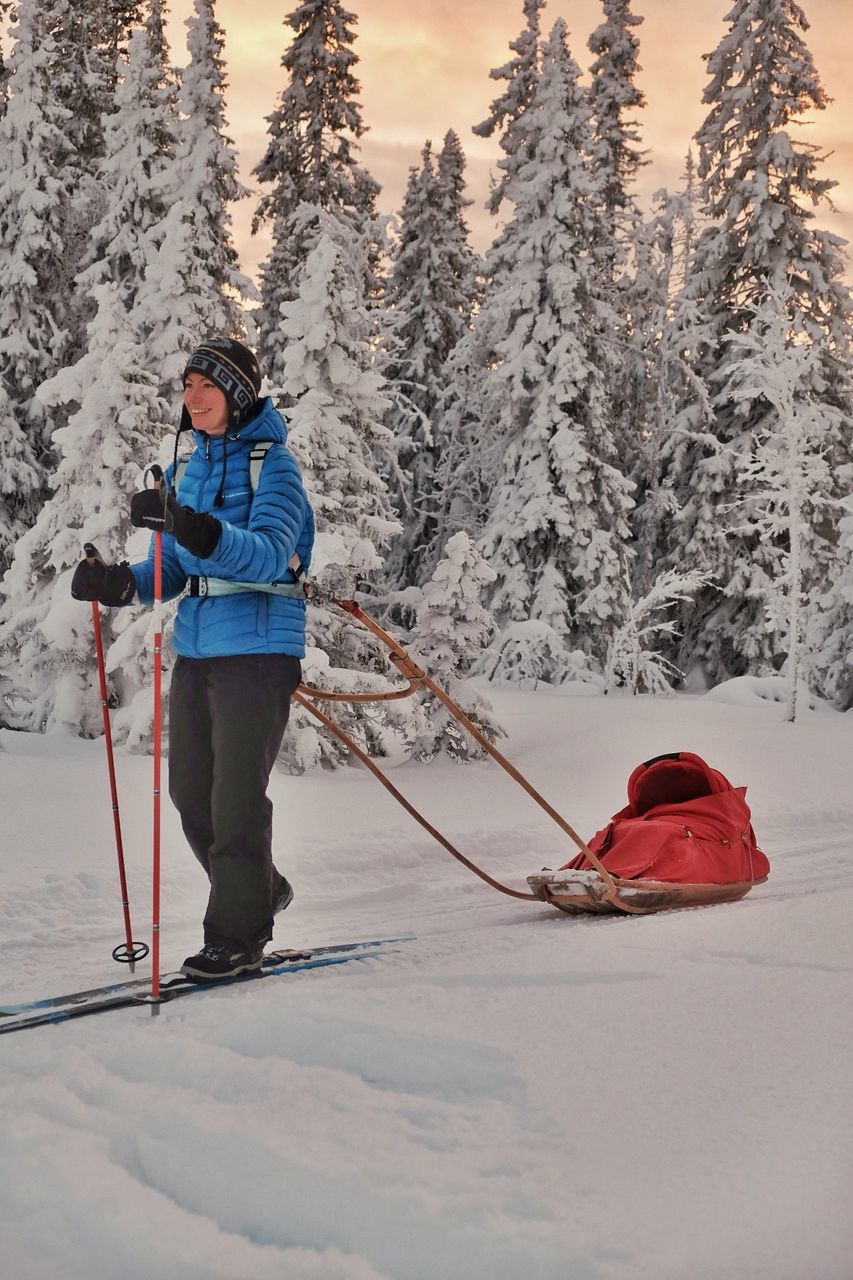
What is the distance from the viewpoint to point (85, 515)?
12.4 m

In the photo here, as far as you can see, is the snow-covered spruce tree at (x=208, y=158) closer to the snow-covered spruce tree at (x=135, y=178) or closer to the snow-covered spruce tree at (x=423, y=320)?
the snow-covered spruce tree at (x=135, y=178)

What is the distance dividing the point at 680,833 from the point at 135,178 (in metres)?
18.1

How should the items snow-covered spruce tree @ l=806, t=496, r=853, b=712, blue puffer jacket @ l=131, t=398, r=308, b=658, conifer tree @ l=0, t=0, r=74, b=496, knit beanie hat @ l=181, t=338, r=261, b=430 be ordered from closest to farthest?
1. blue puffer jacket @ l=131, t=398, r=308, b=658
2. knit beanie hat @ l=181, t=338, r=261, b=430
3. snow-covered spruce tree @ l=806, t=496, r=853, b=712
4. conifer tree @ l=0, t=0, r=74, b=496

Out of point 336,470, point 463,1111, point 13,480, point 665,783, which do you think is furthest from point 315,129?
point 463,1111

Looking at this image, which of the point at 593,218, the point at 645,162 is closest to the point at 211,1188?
the point at 593,218

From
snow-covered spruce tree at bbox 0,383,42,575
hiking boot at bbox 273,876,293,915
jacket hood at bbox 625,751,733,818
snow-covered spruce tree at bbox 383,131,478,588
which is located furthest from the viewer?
snow-covered spruce tree at bbox 383,131,478,588

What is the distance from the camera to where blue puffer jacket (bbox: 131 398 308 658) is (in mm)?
3719

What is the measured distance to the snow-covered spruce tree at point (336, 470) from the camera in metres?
10.5

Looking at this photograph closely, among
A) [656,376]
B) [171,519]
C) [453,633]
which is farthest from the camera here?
[656,376]

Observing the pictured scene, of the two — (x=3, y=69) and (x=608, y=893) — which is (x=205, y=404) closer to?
(x=608, y=893)

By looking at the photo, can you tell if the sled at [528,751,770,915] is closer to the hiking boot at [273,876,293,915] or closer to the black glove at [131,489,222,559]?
the hiking boot at [273,876,293,915]

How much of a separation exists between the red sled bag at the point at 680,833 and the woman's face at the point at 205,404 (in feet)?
9.37

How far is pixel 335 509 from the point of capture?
36.4 feet

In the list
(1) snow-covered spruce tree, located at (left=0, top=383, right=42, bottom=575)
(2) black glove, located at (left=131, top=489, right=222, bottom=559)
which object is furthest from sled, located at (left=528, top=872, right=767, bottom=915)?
(1) snow-covered spruce tree, located at (left=0, top=383, right=42, bottom=575)
